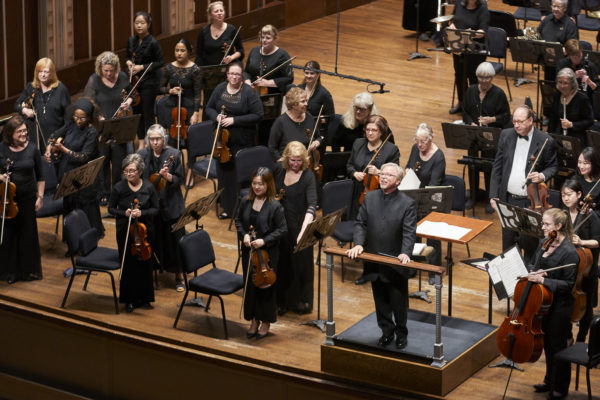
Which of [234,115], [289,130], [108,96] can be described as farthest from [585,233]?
[108,96]

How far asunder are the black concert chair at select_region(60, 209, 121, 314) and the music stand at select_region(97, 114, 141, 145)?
0.92 metres

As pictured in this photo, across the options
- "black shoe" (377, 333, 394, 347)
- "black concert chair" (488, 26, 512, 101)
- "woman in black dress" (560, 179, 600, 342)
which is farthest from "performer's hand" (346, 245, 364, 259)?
"black concert chair" (488, 26, 512, 101)

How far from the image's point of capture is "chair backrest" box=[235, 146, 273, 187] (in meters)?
8.82

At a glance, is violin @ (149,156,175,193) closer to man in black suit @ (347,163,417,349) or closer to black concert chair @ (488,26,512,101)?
man in black suit @ (347,163,417,349)

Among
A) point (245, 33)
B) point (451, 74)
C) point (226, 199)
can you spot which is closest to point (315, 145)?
point (226, 199)

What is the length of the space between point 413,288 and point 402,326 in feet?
4.78

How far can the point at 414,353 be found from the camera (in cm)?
668

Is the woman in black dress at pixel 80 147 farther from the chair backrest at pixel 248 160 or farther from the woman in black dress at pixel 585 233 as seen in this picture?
the woman in black dress at pixel 585 233

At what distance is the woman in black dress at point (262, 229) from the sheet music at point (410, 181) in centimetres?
102

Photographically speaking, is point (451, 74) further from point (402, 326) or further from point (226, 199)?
point (402, 326)

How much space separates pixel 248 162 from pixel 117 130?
104 cm

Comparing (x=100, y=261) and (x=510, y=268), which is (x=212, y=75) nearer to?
(x=100, y=261)

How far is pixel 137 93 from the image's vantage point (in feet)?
32.3

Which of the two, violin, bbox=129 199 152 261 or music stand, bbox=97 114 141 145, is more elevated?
music stand, bbox=97 114 141 145
